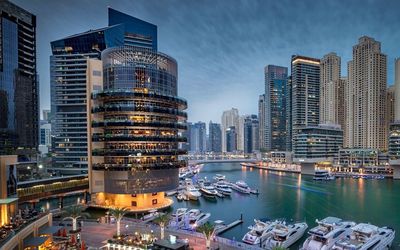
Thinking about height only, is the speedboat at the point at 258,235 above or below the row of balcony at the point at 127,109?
below

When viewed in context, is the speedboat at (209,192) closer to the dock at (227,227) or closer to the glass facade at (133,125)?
the glass facade at (133,125)

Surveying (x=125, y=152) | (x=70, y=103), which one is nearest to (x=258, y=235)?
(x=125, y=152)

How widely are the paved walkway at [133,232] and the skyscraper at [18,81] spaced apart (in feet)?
313

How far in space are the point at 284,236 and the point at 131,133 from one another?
3985 cm

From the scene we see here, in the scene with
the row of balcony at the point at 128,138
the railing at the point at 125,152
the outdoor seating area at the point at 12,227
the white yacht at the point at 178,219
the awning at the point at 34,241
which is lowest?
the white yacht at the point at 178,219

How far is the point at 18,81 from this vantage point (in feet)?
408

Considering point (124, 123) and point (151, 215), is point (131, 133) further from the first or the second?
point (151, 215)

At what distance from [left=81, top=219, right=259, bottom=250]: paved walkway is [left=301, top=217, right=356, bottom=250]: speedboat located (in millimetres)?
12681

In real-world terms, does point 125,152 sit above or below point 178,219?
above

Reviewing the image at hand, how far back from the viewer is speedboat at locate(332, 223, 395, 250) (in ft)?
129

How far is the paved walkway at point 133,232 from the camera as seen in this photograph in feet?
117

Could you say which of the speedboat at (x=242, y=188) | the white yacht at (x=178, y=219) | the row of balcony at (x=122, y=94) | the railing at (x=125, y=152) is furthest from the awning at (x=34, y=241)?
the speedboat at (x=242, y=188)

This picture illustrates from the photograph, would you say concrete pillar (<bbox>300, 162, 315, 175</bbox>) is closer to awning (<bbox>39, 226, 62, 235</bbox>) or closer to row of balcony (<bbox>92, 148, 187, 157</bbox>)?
row of balcony (<bbox>92, 148, 187, 157</bbox>)

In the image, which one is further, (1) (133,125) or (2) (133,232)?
(1) (133,125)
